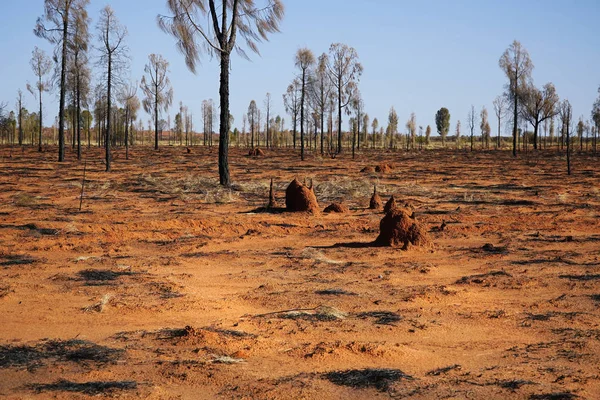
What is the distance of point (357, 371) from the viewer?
5988 millimetres

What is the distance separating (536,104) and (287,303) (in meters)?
63.0

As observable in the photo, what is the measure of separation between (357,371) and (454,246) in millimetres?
7614

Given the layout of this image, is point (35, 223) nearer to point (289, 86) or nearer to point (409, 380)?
point (409, 380)

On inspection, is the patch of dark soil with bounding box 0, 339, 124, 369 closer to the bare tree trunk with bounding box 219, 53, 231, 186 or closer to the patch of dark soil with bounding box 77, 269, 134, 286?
the patch of dark soil with bounding box 77, 269, 134, 286

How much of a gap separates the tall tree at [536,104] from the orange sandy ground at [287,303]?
5033 centimetres

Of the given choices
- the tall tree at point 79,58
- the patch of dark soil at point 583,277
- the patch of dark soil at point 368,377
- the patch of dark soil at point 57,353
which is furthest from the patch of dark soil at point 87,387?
the tall tree at point 79,58

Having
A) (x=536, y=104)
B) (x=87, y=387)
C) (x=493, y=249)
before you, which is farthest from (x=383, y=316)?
(x=536, y=104)

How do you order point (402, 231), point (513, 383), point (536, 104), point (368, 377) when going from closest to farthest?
point (513, 383) → point (368, 377) → point (402, 231) → point (536, 104)

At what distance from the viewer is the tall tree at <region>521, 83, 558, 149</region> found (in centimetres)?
6530

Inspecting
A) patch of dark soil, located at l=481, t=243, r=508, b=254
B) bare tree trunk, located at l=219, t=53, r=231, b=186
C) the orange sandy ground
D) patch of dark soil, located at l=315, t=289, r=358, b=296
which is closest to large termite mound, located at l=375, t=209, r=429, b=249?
the orange sandy ground

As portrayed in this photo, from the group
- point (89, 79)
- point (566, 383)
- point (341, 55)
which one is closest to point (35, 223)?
point (566, 383)

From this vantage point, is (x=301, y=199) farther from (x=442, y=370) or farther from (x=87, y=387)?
(x=87, y=387)

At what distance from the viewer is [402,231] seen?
12602 mm

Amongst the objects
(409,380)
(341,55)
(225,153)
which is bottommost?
(409,380)
